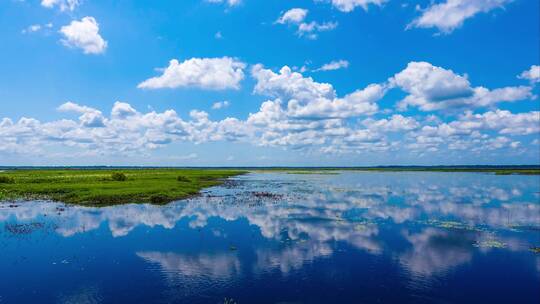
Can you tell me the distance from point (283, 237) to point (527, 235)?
19950 mm

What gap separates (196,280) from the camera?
1877 cm

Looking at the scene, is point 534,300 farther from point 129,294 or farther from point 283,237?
point 129,294

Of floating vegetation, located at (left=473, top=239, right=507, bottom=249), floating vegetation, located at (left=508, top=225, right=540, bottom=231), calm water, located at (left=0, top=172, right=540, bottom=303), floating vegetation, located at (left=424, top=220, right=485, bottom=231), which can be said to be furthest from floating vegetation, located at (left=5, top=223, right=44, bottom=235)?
floating vegetation, located at (left=508, top=225, right=540, bottom=231)

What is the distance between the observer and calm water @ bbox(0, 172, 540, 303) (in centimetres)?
1739

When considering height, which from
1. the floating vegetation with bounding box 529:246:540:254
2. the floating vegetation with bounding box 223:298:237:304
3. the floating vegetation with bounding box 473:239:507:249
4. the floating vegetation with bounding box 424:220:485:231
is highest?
the floating vegetation with bounding box 424:220:485:231

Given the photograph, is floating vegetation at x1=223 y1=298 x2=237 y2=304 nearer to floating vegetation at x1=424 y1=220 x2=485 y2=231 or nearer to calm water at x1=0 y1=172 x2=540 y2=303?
calm water at x1=0 y1=172 x2=540 y2=303

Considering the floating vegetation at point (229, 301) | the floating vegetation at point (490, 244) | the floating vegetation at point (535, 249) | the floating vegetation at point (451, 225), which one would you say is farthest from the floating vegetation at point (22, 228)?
the floating vegetation at point (535, 249)

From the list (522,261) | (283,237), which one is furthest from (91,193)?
(522,261)

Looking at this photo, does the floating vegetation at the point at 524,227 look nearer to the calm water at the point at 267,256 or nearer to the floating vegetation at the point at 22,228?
the calm water at the point at 267,256

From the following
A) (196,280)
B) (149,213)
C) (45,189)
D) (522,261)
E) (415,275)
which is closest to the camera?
(196,280)

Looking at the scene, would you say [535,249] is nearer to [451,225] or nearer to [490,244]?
[490,244]

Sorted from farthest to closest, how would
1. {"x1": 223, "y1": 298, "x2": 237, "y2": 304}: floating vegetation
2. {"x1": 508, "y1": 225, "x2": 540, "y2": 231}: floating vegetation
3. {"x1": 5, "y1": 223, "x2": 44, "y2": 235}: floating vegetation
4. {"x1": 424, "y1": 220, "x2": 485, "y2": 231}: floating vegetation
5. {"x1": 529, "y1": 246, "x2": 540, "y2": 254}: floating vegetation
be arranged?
{"x1": 424, "y1": 220, "x2": 485, "y2": 231}: floating vegetation < {"x1": 508, "y1": 225, "x2": 540, "y2": 231}: floating vegetation < {"x1": 5, "y1": 223, "x2": 44, "y2": 235}: floating vegetation < {"x1": 529, "y1": 246, "x2": 540, "y2": 254}: floating vegetation < {"x1": 223, "y1": 298, "x2": 237, "y2": 304}: floating vegetation

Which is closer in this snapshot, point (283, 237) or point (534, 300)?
point (534, 300)

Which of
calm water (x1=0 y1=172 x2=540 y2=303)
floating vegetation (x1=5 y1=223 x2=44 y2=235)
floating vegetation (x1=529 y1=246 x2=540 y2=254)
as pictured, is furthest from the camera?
floating vegetation (x1=5 y1=223 x2=44 y2=235)
